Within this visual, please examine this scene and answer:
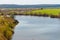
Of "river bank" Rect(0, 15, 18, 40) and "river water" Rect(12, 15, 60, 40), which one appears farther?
"river water" Rect(12, 15, 60, 40)

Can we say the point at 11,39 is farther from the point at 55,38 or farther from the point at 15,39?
A: the point at 55,38

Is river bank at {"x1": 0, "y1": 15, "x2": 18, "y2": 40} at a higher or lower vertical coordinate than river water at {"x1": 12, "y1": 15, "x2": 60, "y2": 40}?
higher

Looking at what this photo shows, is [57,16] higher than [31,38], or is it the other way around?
[31,38]

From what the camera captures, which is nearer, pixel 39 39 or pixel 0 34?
pixel 0 34

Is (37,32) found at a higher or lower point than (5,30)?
lower

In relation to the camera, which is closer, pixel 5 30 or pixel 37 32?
pixel 5 30

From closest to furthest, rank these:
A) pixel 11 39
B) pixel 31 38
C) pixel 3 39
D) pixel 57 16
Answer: pixel 3 39
pixel 11 39
pixel 31 38
pixel 57 16

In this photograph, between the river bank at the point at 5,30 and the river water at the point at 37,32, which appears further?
the river water at the point at 37,32

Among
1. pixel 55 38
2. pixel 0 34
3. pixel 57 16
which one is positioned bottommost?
pixel 57 16

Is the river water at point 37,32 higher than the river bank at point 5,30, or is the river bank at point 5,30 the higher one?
the river bank at point 5,30

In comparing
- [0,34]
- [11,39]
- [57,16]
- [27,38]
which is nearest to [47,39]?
[27,38]

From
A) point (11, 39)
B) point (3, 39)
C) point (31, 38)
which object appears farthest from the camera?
point (31, 38)
